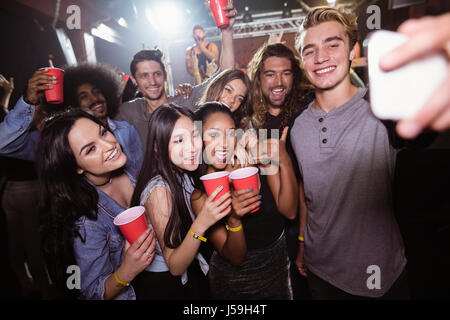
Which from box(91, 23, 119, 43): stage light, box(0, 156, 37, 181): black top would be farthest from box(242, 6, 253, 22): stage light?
box(0, 156, 37, 181): black top

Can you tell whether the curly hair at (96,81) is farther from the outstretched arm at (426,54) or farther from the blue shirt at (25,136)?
the outstretched arm at (426,54)

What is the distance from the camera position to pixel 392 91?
1.53 feet

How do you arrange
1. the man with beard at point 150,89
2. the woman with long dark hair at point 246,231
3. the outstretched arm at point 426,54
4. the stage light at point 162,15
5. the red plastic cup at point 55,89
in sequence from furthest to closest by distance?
the stage light at point 162,15, the man with beard at point 150,89, the red plastic cup at point 55,89, the woman with long dark hair at point 246,231, the outstretched arm at point 426,54

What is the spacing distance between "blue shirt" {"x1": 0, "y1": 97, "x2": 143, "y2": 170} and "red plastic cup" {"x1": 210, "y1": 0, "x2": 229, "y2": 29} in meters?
1.42

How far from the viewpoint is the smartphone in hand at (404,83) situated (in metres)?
0.42

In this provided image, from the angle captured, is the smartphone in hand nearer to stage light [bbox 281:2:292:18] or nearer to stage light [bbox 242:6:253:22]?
stage light [bbox 242:6:253:22]

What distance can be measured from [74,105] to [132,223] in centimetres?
220

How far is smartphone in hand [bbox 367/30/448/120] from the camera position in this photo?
42 cm

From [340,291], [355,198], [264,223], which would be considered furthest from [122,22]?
[340,291]

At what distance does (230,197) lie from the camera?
4.26ft

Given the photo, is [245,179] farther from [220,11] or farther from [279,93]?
[220,11]

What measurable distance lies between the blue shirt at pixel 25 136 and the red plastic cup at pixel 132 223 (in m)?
0.95

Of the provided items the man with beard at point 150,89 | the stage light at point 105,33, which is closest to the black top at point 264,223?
the man with beard at point 150,89

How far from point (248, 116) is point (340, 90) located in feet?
3.59
